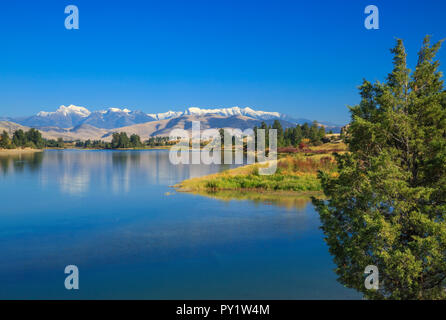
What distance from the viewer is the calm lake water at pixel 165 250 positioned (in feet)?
44.7

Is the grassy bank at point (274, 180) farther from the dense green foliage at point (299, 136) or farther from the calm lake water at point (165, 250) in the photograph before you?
the dense green foliage at point (299, 136)

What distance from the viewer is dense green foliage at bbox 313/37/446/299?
8953 millimetres

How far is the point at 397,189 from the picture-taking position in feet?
30.0

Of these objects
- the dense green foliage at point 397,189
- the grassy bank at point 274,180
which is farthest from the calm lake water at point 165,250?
the grassy bank at point 274,180

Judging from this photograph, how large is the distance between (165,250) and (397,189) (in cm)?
1247

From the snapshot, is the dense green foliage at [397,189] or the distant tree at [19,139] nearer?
the dense green foliage at [397,189]

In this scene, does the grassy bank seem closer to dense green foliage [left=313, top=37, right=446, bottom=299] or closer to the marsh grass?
the marsh grass

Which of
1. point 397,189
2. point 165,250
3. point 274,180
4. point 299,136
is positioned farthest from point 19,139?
point 397,189

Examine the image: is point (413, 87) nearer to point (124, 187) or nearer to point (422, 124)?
point (422, 124)

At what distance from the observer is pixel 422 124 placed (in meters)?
10.1

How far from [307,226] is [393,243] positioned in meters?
14.2

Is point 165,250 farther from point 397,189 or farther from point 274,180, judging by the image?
point 274,180

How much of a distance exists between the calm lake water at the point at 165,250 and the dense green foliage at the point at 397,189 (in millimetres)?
3743
